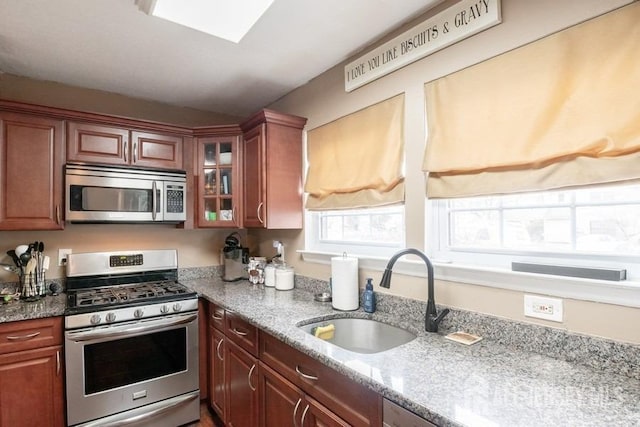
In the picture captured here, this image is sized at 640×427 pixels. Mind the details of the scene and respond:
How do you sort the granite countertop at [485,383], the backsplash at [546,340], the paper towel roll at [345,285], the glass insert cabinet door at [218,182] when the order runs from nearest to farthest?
the granite countertop at [485,383], the backsplash at [546,340], the paper towel roll at [345,285], the glass insert cabinet door at [218,182]

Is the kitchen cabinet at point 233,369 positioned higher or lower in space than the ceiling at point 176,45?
lower

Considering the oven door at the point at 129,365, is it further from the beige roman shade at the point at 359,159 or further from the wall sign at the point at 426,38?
the wall sign at the point at 426,38

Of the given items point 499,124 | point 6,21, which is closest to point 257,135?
point 6,21

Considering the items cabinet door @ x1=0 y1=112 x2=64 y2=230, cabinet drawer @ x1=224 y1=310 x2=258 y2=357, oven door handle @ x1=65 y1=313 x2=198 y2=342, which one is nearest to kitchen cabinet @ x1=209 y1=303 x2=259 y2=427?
cabinet drawer @ x1=224 y1=310 x2=258 y2=357

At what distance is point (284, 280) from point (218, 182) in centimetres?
99

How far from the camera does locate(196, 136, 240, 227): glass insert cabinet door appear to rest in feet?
9.17

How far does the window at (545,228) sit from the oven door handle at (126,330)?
1.73m

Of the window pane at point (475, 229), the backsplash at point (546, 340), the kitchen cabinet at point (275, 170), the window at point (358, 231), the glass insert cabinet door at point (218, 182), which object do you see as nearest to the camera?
the backsplash at point (546, 340)

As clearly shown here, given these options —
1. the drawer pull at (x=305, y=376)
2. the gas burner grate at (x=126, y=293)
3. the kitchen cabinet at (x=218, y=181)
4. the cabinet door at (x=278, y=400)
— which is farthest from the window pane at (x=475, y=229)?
the gas burner grate at (x=126, y=293)

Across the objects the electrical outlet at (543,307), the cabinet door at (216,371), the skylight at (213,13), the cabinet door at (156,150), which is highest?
the skylight at (213,13)

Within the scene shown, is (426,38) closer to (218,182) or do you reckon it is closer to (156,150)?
(218,182)

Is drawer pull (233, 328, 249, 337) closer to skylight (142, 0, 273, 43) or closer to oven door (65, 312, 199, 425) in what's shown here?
oven door (65, 312, 199, 425)

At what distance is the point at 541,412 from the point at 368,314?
1.02 metres

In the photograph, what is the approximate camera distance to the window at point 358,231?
6.67 feet
